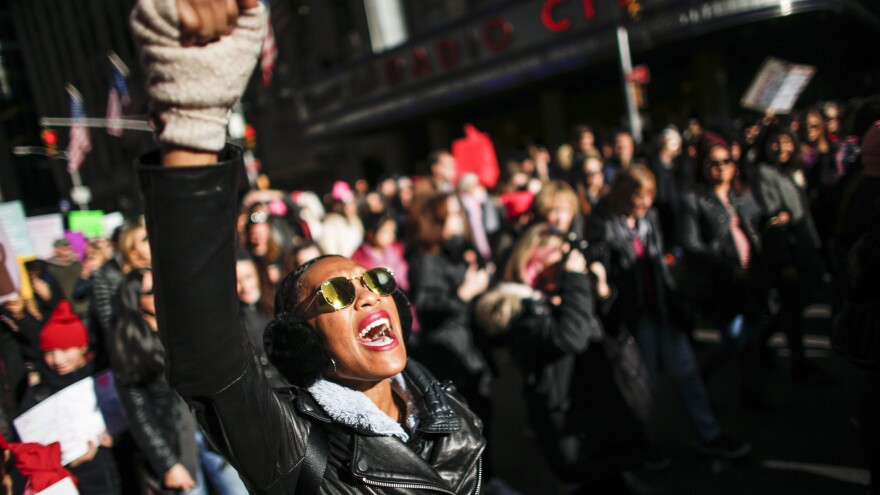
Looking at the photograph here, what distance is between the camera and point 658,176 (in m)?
7.13

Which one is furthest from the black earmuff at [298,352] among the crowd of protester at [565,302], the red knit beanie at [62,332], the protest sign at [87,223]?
the protest sign at [87,223]

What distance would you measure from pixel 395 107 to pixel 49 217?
653 inches

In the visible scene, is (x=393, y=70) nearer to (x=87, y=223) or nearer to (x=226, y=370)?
(x=87, y=223)

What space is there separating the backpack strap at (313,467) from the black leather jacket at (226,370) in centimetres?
3

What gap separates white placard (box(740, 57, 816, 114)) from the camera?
6.90 m

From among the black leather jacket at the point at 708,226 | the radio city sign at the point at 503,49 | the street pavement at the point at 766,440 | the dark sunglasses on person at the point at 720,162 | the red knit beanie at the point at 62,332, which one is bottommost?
the street pavement at the point at 766,440

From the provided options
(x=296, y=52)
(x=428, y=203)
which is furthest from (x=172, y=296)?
(x=296, y=52)

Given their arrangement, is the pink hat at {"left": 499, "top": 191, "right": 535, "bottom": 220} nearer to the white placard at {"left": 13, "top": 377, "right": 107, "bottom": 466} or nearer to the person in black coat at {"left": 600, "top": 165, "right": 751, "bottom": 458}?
the person in black coat at {"left": 600, "top": 165, "right": 751, "bottom": 458}

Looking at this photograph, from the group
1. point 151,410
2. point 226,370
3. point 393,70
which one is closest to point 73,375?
point 151,410

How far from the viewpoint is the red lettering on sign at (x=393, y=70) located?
66.7 feet

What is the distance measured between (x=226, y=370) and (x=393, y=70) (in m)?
20.3

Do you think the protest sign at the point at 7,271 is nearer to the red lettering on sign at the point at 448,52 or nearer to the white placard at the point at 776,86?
the white placard at the point at 776,86

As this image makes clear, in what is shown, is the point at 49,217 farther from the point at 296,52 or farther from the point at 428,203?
the point at 296,52

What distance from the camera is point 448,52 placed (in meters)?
18.8
